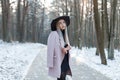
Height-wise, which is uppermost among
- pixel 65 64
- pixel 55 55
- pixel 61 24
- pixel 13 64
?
pixel 61 24

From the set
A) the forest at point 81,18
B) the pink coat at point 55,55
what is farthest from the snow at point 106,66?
the pink coat at point 55,55

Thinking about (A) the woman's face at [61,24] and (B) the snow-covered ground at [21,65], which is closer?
(A) the woman's face at [61,24]

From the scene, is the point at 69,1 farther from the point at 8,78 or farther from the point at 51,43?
the point at 51,43

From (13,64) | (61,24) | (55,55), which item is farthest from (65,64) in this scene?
(13,64)

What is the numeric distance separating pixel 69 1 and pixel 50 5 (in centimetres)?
1873

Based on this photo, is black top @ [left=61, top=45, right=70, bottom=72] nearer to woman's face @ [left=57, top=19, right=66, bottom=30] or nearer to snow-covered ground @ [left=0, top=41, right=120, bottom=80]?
woman's face @ [left=57, top=19, right=66, bottom=30]

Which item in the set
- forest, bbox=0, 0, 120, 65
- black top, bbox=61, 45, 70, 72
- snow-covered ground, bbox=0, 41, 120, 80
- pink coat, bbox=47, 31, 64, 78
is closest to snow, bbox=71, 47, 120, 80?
snow-covered ground, bbox=0, 41, 120, 80

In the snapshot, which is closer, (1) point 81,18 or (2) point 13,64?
(2) point 13,64

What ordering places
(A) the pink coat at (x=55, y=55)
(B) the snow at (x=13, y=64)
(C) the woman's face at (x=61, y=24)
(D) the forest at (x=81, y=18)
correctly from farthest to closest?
1. (D) the forest at (x=81, y=18)
2. (B) the snow at (x=13, y=64)
3. (C) the woman's face at (x=61, y=24)
4. (A) the pink coat at (x=55, y=55)

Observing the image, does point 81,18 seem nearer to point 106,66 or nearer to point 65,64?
point 106,66

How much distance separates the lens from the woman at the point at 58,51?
6816 millimetres

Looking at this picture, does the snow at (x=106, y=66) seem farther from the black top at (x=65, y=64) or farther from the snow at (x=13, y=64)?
the black top at (x=65, y=64)

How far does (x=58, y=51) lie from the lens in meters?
6.84

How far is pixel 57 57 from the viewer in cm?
680
